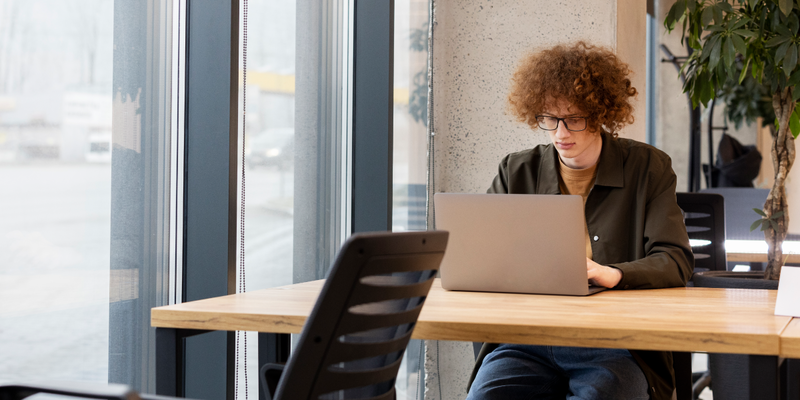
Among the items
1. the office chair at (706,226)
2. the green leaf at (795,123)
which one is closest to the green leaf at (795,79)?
the green leaf at (795,123)

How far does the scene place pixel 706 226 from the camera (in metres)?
2.55

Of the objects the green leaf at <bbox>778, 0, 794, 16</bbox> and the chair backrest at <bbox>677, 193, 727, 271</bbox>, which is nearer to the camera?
the green leaf at <bbox>778, 0, 794, 16</bbox>

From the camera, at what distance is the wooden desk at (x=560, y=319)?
1.14 metres

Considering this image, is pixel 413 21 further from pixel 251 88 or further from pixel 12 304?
pixel 12 304

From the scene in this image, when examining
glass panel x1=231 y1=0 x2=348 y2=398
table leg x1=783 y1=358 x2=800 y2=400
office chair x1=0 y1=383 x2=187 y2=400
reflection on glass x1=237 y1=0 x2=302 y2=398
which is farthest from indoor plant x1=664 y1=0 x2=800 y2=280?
office chair x1=0 y1=383 x2=187 y2=400

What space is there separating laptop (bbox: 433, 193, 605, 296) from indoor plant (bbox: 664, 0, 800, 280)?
114cm

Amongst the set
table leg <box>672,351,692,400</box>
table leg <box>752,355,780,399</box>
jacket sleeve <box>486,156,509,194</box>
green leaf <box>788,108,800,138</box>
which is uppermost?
green leaf <box>788,108,800,138</box>

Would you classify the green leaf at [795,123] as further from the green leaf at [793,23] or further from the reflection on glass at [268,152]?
the reflection on glass at [268,152]

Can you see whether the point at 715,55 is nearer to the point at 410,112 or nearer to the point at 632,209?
the point at 632,209

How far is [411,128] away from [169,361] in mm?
1916

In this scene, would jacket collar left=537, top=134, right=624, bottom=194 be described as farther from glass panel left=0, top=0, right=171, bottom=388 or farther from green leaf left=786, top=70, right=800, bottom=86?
glass panel left=0, top=0, right=171, bottom=388

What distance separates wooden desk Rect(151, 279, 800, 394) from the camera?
114cm

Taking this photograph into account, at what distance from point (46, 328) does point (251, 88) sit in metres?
0.93

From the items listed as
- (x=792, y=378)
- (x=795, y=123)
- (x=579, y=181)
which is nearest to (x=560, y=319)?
(x=579, y=181)
